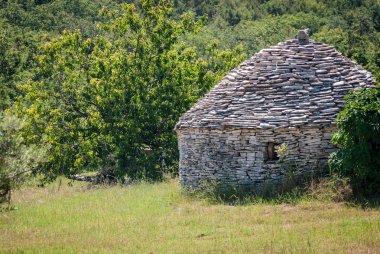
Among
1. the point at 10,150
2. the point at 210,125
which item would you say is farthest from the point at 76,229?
the point at 210,125

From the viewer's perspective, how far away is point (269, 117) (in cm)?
1477

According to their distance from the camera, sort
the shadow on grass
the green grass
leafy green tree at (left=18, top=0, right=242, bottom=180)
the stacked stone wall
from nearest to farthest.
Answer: the green grass < the shadow on grass < the stacked stone wall < leafy green tree at (left=18, top=0, right=242, bottom=180)

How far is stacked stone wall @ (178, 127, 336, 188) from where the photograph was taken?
14547 millimetres

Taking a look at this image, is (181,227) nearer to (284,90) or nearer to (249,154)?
(249,154)

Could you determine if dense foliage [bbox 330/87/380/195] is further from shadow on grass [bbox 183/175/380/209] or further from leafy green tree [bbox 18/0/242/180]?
leafy green tree [bbox 18/0/242/180]

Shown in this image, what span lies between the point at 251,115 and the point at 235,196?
210 centimetres

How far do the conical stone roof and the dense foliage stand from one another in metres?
1.13

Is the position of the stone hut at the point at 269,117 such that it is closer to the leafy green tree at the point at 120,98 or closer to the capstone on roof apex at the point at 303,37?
the capstone on roof apex at the point at 303,37

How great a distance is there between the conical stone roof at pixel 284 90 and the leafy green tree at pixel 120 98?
539cm

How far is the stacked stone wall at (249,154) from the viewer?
47.7ft

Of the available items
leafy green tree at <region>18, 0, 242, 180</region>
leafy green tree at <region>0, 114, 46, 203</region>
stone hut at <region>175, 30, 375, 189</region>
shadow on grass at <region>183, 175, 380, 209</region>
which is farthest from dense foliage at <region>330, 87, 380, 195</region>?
leafy green tree at <region>18, 0, 242, 180</region>

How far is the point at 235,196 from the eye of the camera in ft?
48.0

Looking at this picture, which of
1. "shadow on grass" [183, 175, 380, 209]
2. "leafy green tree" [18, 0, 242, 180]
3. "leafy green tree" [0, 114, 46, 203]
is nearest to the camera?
"leafy green tree" [0, 114, 46, 203]

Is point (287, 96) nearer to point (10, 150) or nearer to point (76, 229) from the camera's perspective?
point (76, 229)
